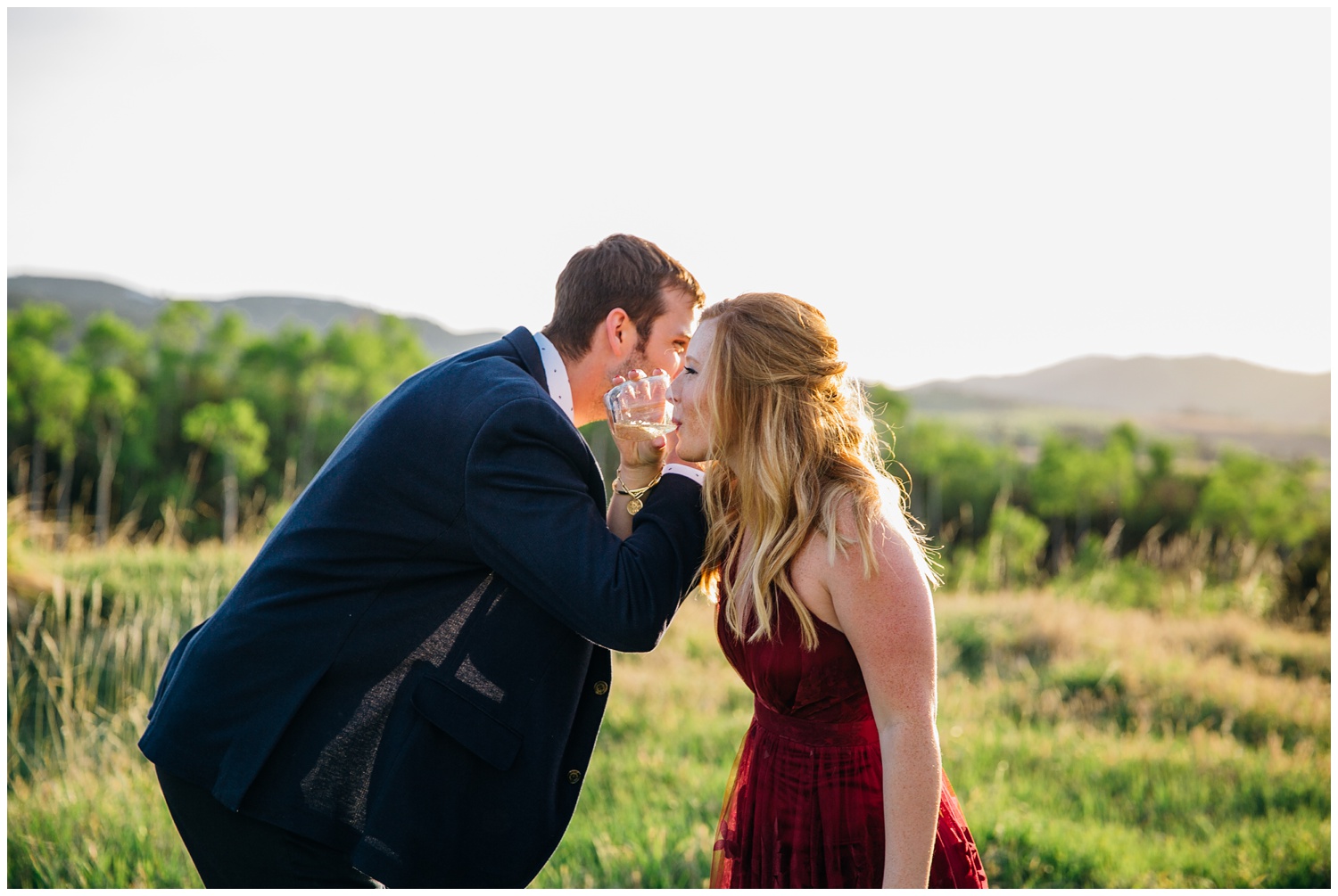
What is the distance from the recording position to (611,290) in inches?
121

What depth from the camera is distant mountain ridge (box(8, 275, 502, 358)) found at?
50156 millimetres

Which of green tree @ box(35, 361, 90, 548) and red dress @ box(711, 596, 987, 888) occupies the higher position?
red dress @ box(711, 596, 987, 888)

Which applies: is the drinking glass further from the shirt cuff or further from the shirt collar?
the shirt collar

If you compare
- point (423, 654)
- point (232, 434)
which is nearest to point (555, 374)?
point (423, 654)

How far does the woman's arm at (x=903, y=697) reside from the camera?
2287mm

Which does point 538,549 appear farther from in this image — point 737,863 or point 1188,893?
point 1188,893

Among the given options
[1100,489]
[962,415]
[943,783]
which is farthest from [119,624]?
[962,415]

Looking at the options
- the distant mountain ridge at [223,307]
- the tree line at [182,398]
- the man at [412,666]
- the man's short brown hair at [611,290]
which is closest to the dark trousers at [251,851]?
the man at [412,666]

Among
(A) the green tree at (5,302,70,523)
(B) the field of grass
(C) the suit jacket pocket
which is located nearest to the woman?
(C) the suit jacket pocket

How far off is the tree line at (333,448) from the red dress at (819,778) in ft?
21.0

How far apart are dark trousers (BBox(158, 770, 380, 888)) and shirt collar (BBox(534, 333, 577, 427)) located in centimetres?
140

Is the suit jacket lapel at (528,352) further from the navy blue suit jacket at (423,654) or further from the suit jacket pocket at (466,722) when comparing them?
the suit jacket pocket at (466,722)

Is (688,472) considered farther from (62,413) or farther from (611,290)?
(62,413)

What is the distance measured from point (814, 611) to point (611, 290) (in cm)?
125
